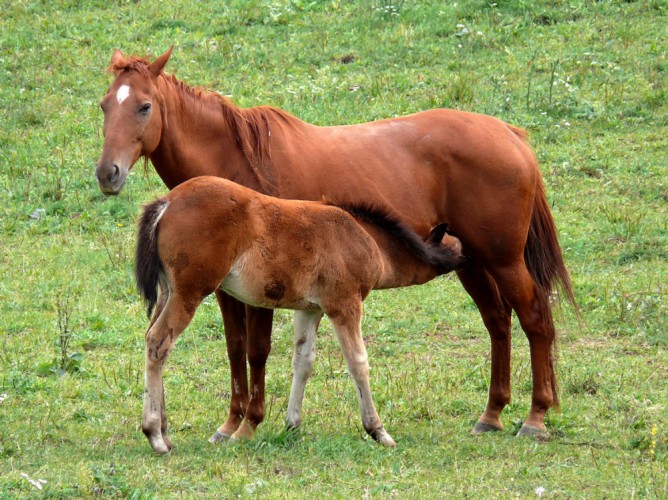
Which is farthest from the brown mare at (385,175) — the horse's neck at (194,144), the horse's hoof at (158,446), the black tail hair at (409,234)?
the horse's hoof at (158,446)

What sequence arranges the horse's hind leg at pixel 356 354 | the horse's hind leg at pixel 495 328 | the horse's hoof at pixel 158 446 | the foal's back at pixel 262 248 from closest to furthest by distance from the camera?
the foal's back at pixel 262 248 → the horse's hoof at pixel 158 446 → the horse's hind leg at pixel 356 354 → the horse's hind leg at pixel 495 328

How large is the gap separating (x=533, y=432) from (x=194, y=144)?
9.57 ft

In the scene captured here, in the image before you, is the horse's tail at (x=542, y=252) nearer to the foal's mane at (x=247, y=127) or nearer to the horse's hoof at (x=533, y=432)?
the horse's hoof at (x=533, y=432)

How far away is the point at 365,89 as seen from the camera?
13.6 meters

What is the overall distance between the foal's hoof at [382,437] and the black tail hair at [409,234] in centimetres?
112

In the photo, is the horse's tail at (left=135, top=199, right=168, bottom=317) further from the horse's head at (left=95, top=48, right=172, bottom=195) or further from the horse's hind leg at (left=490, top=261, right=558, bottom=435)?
the horse's hind leg at (left=490, top=261, right=558, bottom=435)

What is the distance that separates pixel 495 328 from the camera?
7.61m

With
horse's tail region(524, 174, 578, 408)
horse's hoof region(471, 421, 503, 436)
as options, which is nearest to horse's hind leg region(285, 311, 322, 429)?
horse's hoof region(471, 421, 503, 436)

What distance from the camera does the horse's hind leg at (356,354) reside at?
6.36 metres

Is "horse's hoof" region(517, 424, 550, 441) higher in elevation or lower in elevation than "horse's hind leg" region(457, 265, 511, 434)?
lower

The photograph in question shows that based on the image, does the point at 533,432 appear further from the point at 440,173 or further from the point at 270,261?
the point at 270,261

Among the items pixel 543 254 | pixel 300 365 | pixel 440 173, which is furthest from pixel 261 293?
pixel 543 254

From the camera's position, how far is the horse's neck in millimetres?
6777

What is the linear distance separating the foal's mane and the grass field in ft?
3.58
